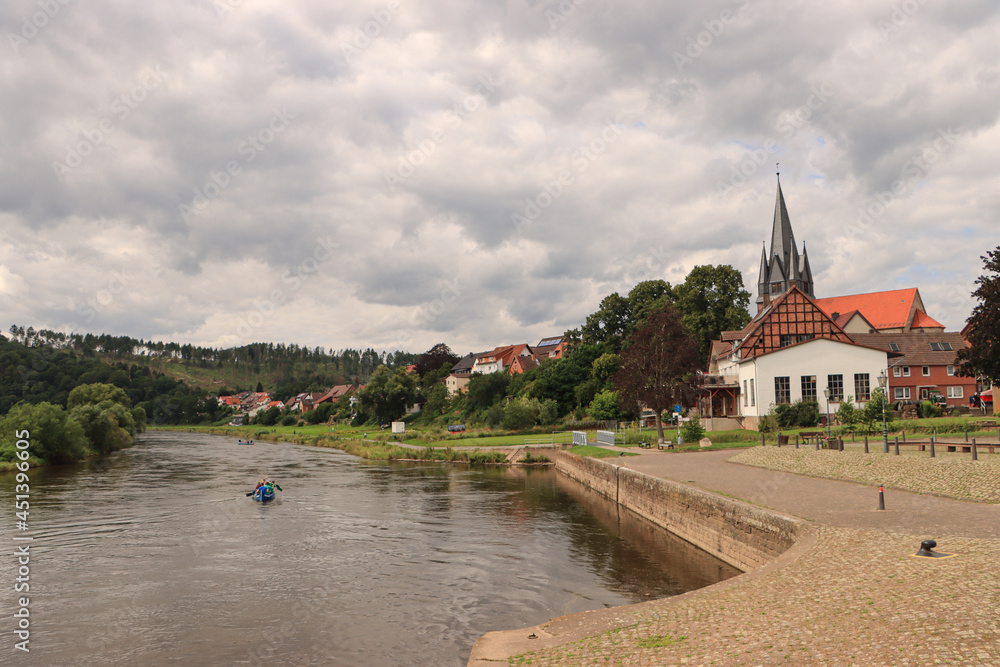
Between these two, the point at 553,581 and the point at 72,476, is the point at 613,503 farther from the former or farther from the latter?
the point at 72,476

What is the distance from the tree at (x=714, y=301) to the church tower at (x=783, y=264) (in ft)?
66.0

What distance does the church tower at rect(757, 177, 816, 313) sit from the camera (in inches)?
3600

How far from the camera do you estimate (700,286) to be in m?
75.3

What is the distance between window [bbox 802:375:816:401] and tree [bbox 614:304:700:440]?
961cm

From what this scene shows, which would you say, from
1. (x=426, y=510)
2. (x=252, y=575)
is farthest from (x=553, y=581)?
(x=426, y=510)

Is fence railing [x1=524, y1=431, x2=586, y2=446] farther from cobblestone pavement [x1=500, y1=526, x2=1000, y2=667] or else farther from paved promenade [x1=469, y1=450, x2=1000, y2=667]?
cobblestone pavement [x1=500, y1=526, x2=1000, y2=667]

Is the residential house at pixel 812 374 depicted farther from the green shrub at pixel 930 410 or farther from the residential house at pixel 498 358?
the residential house at pixel 498 358

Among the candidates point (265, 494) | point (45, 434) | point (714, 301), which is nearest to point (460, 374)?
point (714, 301)

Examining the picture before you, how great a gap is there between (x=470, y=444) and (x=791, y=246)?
196ft

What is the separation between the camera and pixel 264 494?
31734mm

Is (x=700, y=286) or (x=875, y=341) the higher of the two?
(x=700, y=286)

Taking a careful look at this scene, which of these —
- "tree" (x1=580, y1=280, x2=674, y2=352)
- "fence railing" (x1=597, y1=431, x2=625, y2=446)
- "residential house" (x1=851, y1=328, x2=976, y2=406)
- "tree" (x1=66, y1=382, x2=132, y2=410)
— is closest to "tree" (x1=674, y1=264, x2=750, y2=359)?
"tree" (x1=580, y1=280, x2=674, y2=352)

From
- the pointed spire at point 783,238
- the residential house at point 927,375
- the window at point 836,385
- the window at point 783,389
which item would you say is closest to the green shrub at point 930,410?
the window at point 836,385

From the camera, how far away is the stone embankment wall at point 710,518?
47.7 ft
